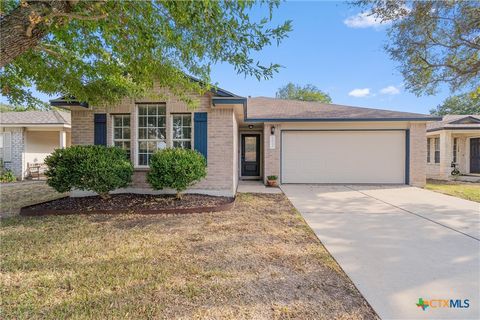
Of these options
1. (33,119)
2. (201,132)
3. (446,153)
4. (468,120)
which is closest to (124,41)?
(201,132)

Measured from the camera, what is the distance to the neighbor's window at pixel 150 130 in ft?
26.7

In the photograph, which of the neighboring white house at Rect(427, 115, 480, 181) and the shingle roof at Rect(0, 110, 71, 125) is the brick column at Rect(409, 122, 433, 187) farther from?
the shingle roof at Rect(0, 110, 71, 125)

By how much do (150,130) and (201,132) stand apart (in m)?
1.77

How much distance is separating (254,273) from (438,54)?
1201 cm

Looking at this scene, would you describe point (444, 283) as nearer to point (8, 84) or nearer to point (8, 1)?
point (8, 1)

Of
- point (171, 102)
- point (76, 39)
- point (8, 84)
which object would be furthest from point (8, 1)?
point (171, 102)

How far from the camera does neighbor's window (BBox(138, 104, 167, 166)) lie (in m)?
8.13

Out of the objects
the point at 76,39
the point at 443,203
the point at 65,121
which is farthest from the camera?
the point at 65,121

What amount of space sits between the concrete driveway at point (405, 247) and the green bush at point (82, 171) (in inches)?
207

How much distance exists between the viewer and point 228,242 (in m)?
4.32

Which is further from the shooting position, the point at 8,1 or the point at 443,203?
the point at 443,203

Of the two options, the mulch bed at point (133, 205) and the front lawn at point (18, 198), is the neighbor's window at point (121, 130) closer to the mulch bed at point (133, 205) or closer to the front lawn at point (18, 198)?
the mulch bed at point (133, 205)

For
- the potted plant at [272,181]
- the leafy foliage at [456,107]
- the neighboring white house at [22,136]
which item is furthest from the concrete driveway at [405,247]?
the leafy foliage at [456,107]

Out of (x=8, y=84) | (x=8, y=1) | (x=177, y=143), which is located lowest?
(x=177, y=143)
